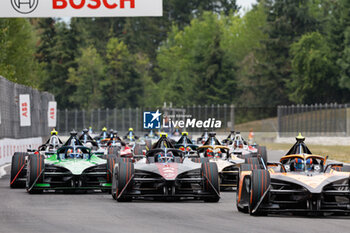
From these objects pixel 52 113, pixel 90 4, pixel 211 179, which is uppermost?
pixel 90 4

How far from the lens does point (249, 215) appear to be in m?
15.7

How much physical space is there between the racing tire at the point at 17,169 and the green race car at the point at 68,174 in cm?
174

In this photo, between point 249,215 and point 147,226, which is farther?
point 249,215

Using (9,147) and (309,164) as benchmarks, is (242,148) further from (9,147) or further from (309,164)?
(309,164)

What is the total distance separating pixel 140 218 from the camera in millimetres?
15016

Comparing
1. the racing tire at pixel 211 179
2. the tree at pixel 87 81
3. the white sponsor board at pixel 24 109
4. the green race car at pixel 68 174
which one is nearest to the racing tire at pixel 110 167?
the green race car at pixel 68 174

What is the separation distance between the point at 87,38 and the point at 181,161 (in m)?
121

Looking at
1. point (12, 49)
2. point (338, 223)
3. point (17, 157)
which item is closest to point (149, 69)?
point (12, 49)

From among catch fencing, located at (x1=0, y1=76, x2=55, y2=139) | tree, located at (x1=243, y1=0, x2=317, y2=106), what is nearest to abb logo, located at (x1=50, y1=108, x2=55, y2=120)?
catch fencing, located at (x1=0, y1=76, x2=55, y2=139)

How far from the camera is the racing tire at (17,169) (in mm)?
23500

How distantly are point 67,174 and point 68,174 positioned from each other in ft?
0.09

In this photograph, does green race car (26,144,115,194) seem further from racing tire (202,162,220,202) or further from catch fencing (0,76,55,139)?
catch fencing (0,76,55,139)

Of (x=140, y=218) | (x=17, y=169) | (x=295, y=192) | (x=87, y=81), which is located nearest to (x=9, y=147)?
(x=17, y=169)

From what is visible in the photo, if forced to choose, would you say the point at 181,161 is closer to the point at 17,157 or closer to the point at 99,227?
the point at 17,157
